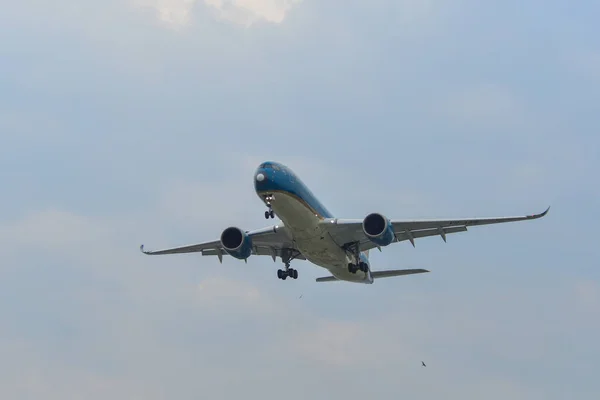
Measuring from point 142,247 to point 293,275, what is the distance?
934cm

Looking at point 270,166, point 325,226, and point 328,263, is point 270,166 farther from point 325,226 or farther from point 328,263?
point 328,263

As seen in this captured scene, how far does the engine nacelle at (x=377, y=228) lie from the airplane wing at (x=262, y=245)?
14.4 feet

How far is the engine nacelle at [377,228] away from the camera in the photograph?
4550cm

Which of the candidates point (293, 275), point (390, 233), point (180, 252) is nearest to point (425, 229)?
point (390, 233)

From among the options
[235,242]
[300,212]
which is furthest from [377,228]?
[235,242]

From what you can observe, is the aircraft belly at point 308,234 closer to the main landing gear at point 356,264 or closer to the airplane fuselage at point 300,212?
the airplane fuselage at point 300,212

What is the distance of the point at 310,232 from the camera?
1800 inches

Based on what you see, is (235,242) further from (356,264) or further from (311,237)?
(356,264)

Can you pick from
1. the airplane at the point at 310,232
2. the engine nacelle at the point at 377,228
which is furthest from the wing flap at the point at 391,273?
the engine nacelle at the point at 377,228

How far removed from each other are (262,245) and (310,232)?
6.14 m

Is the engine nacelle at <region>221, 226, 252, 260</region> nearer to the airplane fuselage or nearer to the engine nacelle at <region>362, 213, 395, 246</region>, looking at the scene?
the airplane fuselage

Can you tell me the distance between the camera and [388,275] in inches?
2143

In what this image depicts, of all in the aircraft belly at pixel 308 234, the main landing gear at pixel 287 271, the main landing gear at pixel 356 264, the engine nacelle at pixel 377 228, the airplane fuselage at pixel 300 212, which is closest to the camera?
the airplane fuselage at pixel 300 212

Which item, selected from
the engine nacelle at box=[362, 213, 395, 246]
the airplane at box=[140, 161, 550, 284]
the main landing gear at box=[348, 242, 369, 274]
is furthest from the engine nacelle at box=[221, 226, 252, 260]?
the engine nacelle at box=[362, 213, 395, 246]
